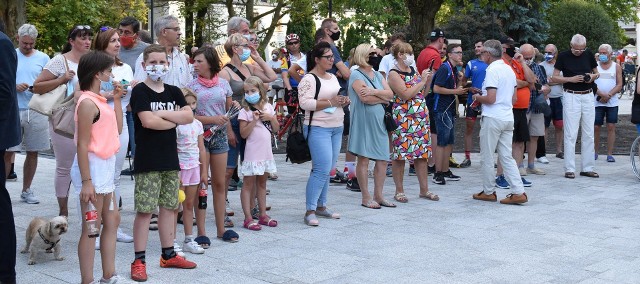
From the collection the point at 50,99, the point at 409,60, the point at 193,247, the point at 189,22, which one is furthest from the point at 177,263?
the point at 189,22

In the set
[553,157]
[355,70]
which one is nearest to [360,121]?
[355,70]

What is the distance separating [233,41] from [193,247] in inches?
86.2

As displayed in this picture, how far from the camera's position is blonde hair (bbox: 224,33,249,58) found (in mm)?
8719

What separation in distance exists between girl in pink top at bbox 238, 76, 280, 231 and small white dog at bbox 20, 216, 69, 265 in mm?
1966

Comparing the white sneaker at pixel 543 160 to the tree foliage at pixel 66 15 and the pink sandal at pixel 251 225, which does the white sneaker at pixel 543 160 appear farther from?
the tree foliage at pixel 66 15

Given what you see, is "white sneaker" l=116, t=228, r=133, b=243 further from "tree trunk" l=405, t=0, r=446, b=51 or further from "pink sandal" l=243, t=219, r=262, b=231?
"tree trunk" l=405, t=0, r=446, b=51

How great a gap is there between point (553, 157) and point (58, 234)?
32.8ft

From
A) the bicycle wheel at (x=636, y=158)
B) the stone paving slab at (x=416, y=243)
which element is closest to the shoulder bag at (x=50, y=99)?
the stone paving slab at (x=416, y=243)

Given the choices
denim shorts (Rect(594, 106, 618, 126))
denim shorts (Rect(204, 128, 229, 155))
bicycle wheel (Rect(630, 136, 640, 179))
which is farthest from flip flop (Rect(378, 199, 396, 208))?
denim shorts (Rect(594, 106, 618, 126))

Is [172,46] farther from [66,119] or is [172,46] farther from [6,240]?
[6,240]

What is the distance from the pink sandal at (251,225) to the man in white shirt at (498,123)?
128 inches

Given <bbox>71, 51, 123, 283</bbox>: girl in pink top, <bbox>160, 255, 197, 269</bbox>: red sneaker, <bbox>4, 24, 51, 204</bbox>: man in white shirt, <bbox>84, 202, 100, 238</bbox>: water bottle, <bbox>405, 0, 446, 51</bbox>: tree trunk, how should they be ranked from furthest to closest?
<bbox>405, 0, 446, 51</bbox>: tree trunk
<bbox>4, 24, 51, 204</bbox>: man in white shirt
<bbox>160, 255, 197, 269</bbox>: red sneaker
<bbox>71, 51, 123, 283</bbox>: girl in pink top
<bbox>84, 202, 100, 238</bbox>: water bottle

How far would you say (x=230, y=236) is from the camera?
26.5ft

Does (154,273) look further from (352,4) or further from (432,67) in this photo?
(352,4)
